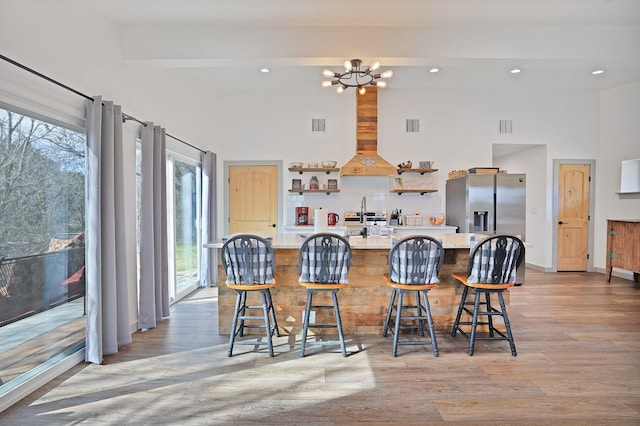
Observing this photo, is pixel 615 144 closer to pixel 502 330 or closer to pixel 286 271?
pixel 502 330

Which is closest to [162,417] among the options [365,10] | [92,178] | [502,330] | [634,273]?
[92,178]

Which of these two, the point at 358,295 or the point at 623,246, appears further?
the point at 623,246

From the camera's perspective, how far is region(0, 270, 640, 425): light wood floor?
210cm

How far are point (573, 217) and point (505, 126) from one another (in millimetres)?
2150

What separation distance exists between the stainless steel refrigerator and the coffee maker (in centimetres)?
257

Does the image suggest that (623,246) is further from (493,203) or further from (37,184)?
(37,184)

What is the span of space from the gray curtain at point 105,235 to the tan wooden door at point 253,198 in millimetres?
3125

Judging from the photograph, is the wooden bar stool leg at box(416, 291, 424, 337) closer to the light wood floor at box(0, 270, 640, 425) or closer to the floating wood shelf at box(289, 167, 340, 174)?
the light wood floor at box(0, 270, 640, 425)

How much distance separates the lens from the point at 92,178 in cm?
274

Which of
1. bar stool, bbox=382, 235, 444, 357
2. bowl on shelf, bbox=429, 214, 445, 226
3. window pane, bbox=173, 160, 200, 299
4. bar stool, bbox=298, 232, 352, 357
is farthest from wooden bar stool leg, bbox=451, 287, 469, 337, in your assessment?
window pane, bbox=173, 160, 200, 299

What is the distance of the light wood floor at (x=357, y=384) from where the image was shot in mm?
2100

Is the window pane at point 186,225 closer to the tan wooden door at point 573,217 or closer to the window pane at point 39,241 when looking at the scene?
the window pane at point 39,241

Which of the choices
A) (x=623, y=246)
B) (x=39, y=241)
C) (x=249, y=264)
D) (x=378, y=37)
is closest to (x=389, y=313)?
(x=249, y=264)

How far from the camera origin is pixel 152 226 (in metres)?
3.54
